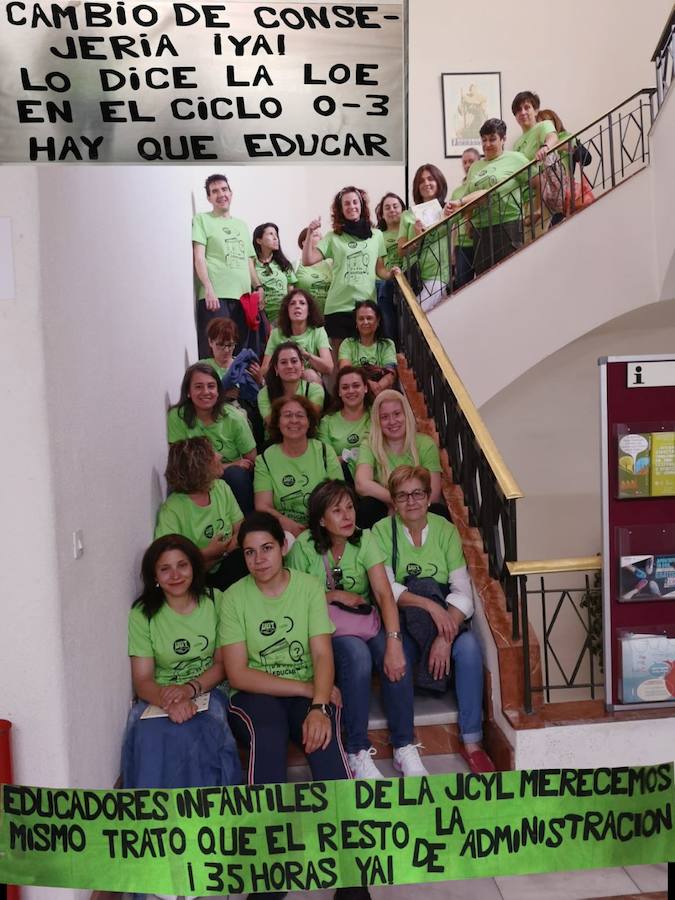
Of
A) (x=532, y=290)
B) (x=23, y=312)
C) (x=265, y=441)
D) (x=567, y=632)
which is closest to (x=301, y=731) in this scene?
(x=23, y=312)

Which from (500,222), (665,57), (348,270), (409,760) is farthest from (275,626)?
(665,57)

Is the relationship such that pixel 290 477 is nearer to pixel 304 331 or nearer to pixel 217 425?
pixel 217 425

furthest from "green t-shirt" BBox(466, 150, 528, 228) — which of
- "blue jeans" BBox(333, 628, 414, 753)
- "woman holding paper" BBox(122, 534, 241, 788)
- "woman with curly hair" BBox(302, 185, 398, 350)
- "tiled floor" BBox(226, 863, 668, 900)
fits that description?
"tiled floor" BBox(226, 863, 668, 900)

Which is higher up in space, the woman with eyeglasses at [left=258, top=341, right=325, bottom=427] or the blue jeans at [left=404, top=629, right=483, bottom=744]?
the woman with eyeglasses at [left=258, top=341, right=325, bottom=427]

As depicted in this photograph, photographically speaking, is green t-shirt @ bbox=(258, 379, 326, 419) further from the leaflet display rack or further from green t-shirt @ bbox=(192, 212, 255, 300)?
the leaflet display rack

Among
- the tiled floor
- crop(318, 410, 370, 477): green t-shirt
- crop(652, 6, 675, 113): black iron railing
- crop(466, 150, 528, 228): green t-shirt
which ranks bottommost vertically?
the tiled floor

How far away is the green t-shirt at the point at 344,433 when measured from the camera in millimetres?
5328

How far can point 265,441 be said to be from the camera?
5617mm

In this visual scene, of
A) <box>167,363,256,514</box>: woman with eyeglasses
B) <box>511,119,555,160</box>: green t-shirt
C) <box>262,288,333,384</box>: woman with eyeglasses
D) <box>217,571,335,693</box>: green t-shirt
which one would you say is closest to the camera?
<box>217,571,335,693</box>: green t-shirt

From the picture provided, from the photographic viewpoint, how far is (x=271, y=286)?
7039 millimetres

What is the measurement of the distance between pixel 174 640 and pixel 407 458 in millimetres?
1641

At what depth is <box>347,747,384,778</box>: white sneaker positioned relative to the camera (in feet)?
12.5

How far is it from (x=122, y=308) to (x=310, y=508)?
1.13 meters

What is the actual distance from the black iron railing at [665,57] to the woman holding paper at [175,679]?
5.52m
